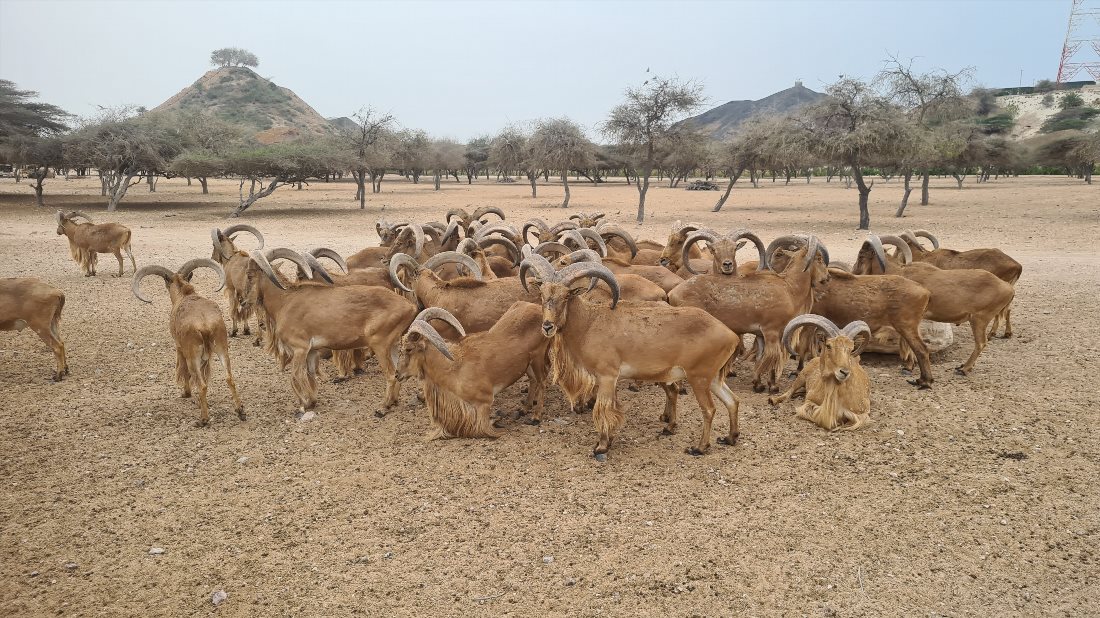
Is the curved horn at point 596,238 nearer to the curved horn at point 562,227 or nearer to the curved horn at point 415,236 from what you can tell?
the curved horn at point 562,227

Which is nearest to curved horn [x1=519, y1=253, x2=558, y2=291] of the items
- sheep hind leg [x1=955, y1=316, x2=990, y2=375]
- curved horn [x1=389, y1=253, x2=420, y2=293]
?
curved horn [x1=389, y1=253, x2=420, y2=293]

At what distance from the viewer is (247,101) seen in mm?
127750

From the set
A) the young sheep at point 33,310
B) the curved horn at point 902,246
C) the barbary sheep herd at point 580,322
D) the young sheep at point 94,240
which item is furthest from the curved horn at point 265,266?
the young sheep at point 94,240

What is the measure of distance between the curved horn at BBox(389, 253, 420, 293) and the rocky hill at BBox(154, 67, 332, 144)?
115914 mm

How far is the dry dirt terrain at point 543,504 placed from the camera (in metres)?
4.33

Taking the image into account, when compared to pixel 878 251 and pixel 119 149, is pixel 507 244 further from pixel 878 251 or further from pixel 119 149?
pixel 119 149

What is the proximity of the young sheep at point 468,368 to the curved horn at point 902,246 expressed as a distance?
613 centimetres

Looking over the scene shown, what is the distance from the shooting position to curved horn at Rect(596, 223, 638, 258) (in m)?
11.4

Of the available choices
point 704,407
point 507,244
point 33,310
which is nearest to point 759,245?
point 507,244

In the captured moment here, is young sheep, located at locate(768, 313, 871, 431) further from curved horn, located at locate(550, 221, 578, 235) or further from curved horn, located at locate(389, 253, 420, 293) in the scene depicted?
curved horn, located at locate(550, 221, 578, 235)

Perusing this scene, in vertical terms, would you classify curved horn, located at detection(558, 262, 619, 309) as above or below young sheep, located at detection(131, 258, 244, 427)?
above

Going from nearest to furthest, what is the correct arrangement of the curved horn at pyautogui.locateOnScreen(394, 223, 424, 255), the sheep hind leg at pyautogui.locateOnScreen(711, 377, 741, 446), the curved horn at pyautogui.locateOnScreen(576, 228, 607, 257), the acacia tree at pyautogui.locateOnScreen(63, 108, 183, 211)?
the sheep hind leg at pyautogui.locateOnScreen(711, 377, 741, 446) → the curved horn at pyautogui.locateOnScreen(394, 223, 424, 255) → the curved horn at pyautogui.locateOnScreen(576, 228, 607, 257) → the acacia tree at pyautogui.locateOnScreen(63, 108, 183, 211)

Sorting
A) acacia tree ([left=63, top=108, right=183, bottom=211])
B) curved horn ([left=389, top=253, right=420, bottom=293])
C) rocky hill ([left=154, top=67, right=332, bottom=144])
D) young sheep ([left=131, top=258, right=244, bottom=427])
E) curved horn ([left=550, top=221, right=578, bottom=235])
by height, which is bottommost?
young sheep ([left=131, top=258, right=244, bottom=427])

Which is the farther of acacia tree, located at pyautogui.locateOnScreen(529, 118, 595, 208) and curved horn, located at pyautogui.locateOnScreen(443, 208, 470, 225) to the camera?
acacia tree, located at pyautogui.locateOnScreen(529, 118, 595, 208)
